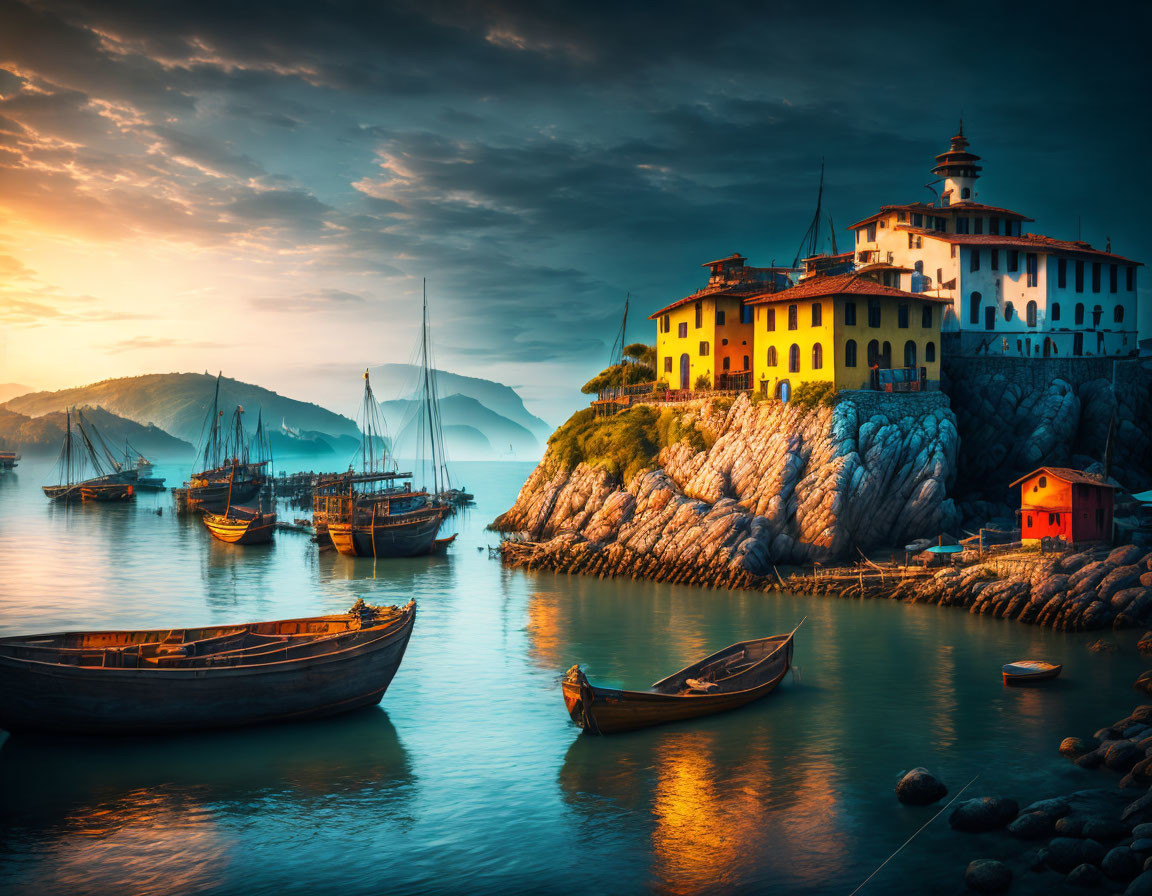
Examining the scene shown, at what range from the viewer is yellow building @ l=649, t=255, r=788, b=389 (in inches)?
3091

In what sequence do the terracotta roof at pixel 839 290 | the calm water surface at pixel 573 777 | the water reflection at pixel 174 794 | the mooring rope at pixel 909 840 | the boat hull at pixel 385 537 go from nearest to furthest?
the mooring rope at pixel 909 840
the calm water surface at pixel 573 777
the water reflection at pixel 174 794
the terracotta roof at pixel 839 290
the boat hull at pixel 385 537

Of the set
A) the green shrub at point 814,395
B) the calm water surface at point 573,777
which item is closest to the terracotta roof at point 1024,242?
the green shrub at point 814,395

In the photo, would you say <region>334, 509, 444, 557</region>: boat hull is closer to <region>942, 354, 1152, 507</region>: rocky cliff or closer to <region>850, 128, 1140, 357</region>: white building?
<region>942, 354, 1152, 507</region>: rocky cliff

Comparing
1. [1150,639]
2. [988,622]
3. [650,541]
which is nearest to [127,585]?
[650,541]

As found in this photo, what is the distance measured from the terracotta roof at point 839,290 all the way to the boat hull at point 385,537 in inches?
1366

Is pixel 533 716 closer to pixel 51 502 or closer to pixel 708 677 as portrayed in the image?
pixel 708 677

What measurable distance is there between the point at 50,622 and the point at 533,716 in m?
36.0

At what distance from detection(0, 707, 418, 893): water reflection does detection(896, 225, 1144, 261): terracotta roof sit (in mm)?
68532

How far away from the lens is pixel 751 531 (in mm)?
62469

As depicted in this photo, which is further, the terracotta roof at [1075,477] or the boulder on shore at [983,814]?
the terracotta roof at [1075,477]

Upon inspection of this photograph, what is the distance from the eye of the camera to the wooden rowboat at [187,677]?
29.4m

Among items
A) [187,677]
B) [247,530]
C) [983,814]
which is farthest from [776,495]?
[247,530]

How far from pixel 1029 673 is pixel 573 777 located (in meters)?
20.6

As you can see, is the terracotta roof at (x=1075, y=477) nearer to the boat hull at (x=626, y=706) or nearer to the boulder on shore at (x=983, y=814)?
the boat hull at (x=626, y=706)
